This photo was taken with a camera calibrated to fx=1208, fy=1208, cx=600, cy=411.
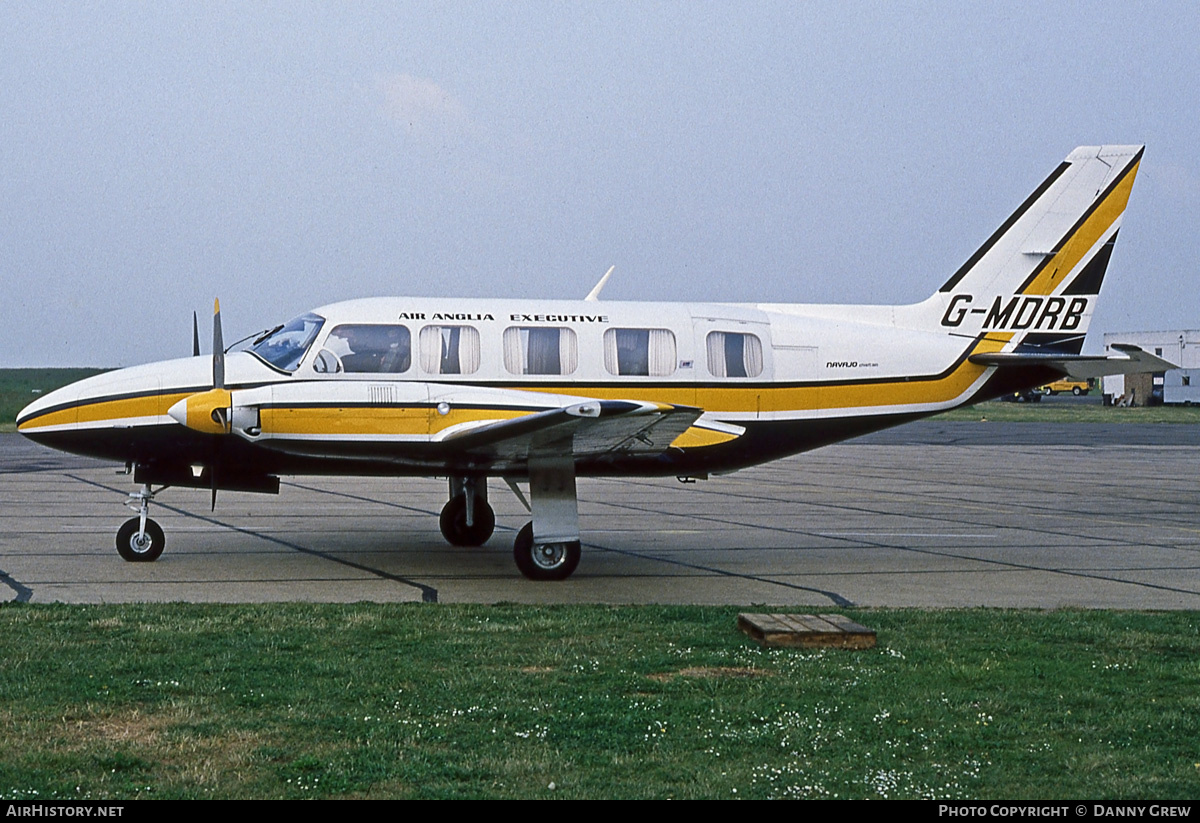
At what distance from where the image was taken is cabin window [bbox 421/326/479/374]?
12930 millimetres

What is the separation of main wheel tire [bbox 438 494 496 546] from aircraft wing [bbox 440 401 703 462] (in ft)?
8.16

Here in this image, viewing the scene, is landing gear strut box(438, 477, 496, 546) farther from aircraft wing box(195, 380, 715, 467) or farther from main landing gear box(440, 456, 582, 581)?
aircraft wing box(195, 380, 715, 467)

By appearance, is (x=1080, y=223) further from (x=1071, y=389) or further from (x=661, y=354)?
(x=1071, y=389)

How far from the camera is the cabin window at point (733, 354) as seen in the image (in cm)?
1379

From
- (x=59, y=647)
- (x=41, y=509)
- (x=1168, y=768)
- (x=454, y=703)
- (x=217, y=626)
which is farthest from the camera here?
(x=41, y=509)

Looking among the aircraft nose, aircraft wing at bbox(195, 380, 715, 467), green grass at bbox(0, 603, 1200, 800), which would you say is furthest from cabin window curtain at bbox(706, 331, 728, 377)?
the aircraft nose

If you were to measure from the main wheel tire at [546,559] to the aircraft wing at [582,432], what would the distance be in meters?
0.92

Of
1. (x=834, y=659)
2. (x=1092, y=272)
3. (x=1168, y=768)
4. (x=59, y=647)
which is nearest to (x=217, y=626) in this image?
(x=59, y=647)

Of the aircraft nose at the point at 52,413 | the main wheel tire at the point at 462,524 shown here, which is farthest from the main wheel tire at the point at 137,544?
the main wheel tire at the point at 462,524

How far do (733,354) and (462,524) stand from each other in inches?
154

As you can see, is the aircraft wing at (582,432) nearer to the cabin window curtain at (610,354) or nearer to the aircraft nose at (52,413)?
the cabin window curtain at (610,354)

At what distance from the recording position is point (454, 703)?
23.6 ft
